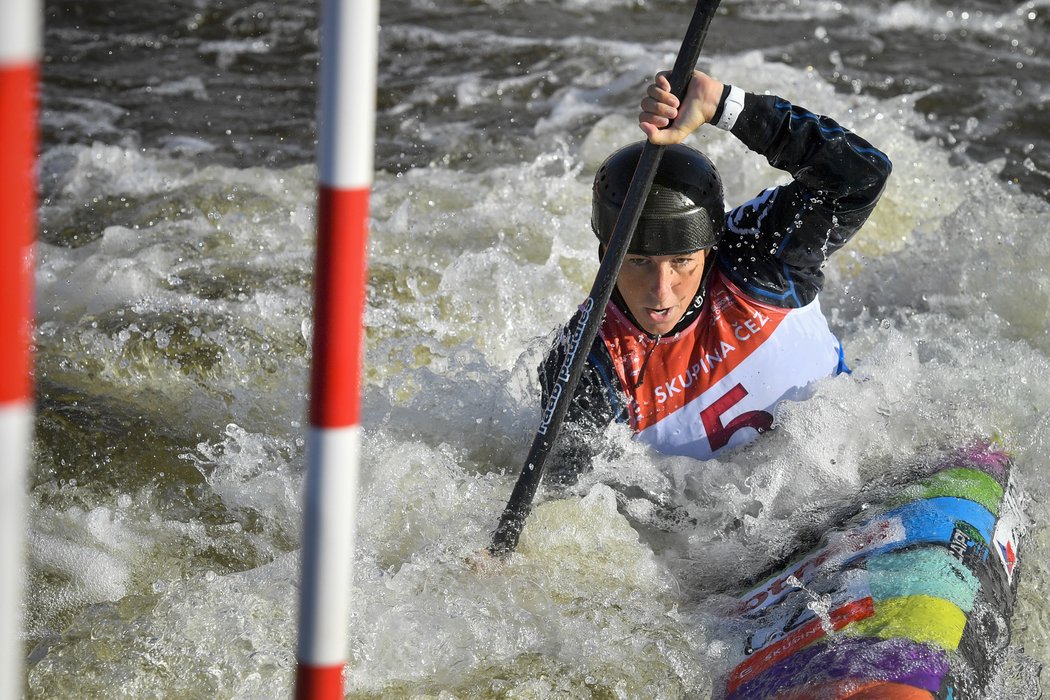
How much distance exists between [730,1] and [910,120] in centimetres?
364

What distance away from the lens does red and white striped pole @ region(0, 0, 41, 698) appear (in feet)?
3.86

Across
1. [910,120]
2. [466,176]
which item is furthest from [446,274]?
[910,120]

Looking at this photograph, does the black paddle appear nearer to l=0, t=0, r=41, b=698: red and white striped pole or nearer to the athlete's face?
the athlete's face

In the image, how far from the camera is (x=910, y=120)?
24.1 ft

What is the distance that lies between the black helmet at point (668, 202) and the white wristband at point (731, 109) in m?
0.17

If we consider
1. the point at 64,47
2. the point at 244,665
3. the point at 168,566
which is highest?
the point at 244,665

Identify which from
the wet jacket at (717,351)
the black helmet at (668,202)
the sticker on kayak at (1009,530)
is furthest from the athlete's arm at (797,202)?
the sticker on kayak at (1009,530)

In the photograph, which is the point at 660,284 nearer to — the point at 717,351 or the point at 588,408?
the point at 717,351

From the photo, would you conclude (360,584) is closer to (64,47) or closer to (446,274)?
(446,274)

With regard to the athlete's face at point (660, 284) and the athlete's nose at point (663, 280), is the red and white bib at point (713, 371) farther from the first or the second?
the athlete's nose at point (663, 280)

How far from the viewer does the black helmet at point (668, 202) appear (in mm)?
3127

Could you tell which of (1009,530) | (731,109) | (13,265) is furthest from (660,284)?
(13,265)

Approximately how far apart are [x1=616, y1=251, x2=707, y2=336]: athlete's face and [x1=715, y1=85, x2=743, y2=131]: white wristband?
38 cm

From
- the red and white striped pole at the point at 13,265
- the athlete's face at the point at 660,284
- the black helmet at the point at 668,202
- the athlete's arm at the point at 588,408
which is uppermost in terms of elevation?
the red and white striped pole at the point at 13,265
